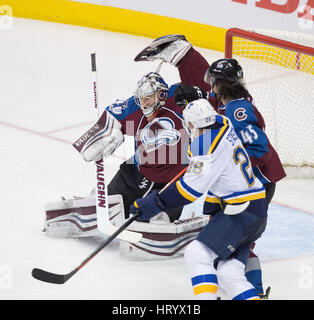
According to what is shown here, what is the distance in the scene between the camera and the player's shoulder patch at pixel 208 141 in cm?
323

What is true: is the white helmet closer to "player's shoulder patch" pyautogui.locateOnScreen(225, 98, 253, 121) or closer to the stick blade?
"player's shoulder patch" pyautogui.locateOnScreen(225, 98, 253, 121)

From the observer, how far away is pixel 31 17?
8.91 metres

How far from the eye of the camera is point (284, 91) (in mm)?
6188

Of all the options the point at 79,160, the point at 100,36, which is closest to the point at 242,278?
the point at 79,160

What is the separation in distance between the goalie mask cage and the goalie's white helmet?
4.25 ft

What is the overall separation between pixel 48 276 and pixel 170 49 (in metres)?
1.44

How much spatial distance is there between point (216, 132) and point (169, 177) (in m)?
0.96

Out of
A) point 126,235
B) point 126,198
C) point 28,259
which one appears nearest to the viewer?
point 126,235

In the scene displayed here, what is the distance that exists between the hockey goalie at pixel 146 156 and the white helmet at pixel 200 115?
623 millimetres

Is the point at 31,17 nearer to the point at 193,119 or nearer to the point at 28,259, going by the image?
the point at 28,259

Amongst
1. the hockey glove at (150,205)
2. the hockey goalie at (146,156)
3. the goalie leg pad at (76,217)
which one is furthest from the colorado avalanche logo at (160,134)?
the hockey glove at (150,205)

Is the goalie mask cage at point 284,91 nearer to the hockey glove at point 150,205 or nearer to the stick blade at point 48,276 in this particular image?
the hockey glove at point 150,205

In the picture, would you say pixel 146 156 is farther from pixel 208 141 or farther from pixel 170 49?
pixel 208 141

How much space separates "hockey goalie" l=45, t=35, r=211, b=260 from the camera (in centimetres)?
409
